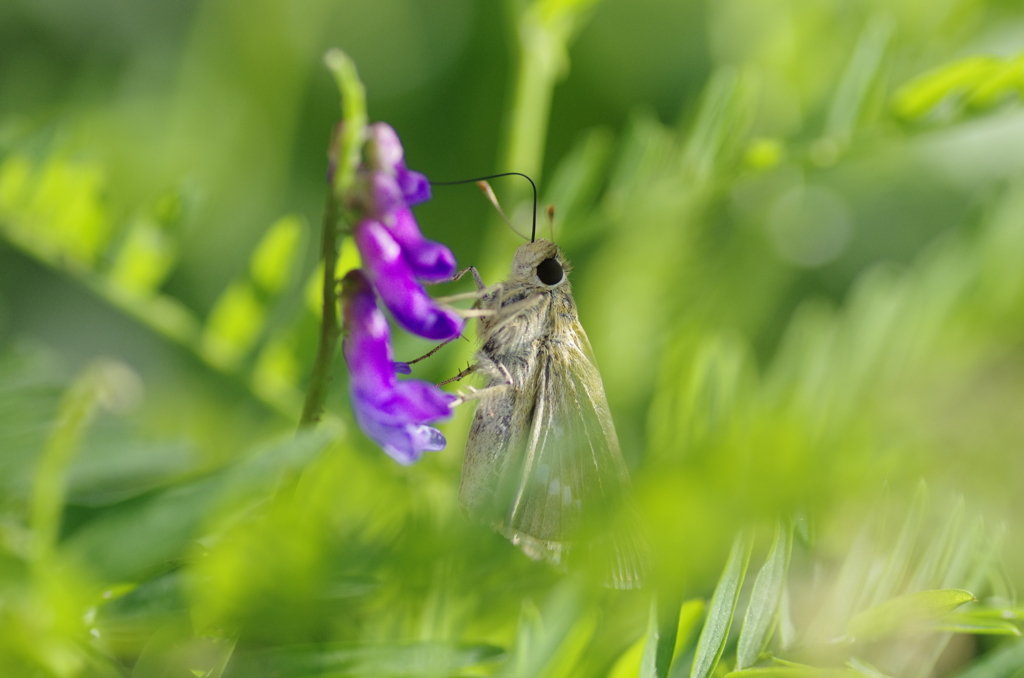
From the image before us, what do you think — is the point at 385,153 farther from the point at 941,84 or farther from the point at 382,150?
the point at 941,84

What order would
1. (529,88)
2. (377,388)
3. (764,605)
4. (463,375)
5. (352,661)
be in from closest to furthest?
1. (352,661)
2. (764,605)
3. (377,388)
4. (463,375)
5. (529,88)

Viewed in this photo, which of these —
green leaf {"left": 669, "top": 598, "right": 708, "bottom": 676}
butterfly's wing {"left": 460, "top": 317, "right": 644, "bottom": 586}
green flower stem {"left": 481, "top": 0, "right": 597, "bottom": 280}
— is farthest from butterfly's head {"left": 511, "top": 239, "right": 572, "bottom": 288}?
green leaf {"left": 669, "top": 598, "right": 708, "bottom": 676}

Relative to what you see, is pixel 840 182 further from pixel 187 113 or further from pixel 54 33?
pixel 54 33

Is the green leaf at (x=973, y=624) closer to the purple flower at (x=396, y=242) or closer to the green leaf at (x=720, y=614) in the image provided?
the green leaf at (x=720, y=614)

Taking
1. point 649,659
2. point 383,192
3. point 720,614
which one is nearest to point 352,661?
point 649,659

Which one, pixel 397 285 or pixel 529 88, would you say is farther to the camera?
pixel 529 88

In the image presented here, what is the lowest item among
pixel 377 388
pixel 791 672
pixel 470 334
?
pixel 791 672
